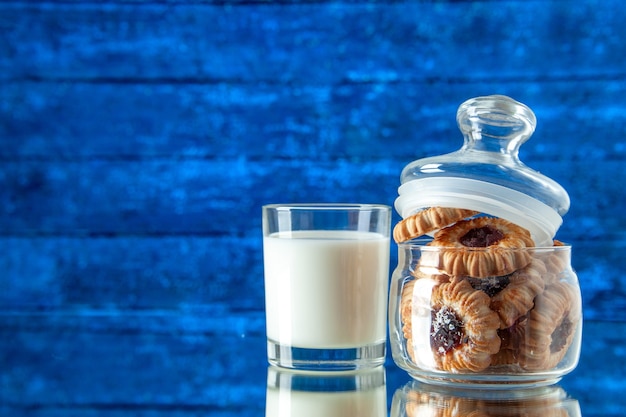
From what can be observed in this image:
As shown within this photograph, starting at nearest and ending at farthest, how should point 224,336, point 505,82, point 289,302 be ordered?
point 289,302 < point 224,336 < point 505,82

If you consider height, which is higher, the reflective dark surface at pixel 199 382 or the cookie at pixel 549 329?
the cookie at pixel 549 329

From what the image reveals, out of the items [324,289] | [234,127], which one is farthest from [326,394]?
[234,127]

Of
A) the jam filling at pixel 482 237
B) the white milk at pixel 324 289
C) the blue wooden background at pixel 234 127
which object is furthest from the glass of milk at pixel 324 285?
the blue wooden background at pixel 234 127

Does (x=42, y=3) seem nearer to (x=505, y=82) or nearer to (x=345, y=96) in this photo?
(x=345, y=96)

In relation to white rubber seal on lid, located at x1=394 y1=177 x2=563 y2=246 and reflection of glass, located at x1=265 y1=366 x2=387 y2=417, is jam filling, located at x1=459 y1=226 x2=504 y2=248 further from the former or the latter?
reflection of glass, located at x1=265 y1=366 x2=387 y2=417

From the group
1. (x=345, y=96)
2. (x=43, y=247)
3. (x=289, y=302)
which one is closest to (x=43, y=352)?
(x=289, y=302)

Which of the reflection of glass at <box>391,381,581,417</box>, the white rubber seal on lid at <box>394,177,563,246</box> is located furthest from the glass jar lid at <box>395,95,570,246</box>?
the reflection of glass at <box>391,381,581,417</box>

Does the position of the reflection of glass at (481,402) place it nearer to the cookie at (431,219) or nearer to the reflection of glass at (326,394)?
the reflection of glass at (326,394)

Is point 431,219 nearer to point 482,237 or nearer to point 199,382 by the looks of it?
point 482,237
